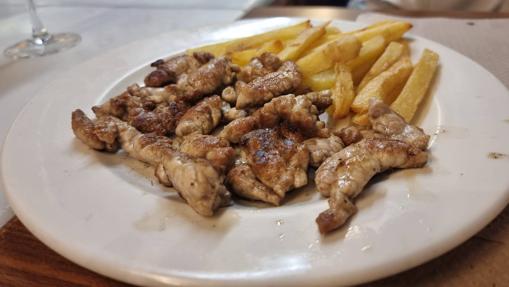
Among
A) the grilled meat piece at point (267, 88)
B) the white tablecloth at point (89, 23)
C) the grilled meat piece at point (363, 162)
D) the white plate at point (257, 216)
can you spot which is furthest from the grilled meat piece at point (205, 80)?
the white tablecloth at point (89, 23)

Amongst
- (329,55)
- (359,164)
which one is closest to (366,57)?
(329,55)

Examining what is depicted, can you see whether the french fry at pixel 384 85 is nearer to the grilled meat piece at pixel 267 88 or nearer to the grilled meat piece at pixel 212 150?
the grilled meat piece at pixel 267 88

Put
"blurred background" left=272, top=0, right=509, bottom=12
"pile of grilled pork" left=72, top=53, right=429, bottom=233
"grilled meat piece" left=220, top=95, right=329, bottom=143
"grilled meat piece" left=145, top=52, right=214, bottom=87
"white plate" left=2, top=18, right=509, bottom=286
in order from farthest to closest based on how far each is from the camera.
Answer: "blurred background" left=272, top=0, right=509, bottom=12, "grilled meat piece" left=145, top=52, right=214, bottom=87, "grilled meat piece" left=220, top=95, right=329, bottom=143, "pile of grilled pork" left=72, top=53, right=429, bottom=233, "white plate" left=2, top=18, right=509, bottom=286

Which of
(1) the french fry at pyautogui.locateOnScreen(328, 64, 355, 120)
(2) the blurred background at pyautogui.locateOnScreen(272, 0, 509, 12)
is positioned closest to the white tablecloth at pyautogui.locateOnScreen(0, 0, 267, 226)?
(2) the blurred background at pyautogui.locateOnScreen(272, 0, 509, 12)

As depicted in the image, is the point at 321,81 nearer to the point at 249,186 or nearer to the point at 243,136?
the point at 243,136

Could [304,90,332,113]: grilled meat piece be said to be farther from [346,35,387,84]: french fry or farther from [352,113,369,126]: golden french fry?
[346,35,387,84]: french fry

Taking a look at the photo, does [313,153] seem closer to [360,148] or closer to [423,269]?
[360,148]

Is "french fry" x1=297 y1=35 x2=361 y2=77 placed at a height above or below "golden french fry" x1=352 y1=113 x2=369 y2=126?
above
